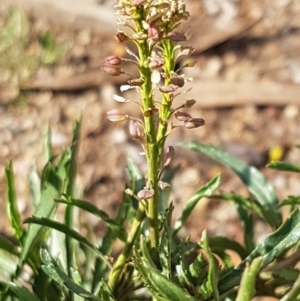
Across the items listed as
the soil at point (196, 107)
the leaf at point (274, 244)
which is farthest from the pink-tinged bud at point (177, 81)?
the soil at point (196, 107)

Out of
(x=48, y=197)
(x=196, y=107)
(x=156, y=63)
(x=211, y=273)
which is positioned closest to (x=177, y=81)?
(x=156, y=63)

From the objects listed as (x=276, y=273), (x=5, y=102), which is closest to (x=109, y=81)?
(x=5, y=102)

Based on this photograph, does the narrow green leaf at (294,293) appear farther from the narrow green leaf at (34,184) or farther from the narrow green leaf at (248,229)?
the narrow green leaf at (34,184)

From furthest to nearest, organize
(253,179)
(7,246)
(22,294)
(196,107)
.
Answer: (196,107), (253,179), (7,246), (22,294)

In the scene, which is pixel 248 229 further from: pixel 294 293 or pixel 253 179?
pixel 294 293

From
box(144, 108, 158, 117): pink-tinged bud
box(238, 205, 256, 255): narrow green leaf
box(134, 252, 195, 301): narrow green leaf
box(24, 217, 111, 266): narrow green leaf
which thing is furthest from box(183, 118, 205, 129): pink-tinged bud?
box(238, 205, 256, 255): narrow green leaf
